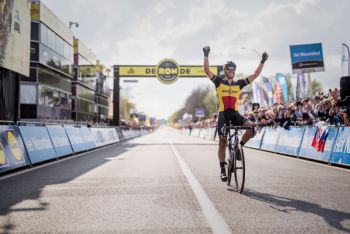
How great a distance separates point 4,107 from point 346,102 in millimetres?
12220

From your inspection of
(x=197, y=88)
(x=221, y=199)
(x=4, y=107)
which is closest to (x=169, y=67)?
(x=4, y=107)

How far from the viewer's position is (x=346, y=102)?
12.6m

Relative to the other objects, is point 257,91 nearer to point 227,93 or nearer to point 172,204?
point 227,93

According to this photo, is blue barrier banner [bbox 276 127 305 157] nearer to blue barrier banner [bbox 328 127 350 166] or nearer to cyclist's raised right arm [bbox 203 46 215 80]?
blue barrier banner [bbox 328 127 350 166]

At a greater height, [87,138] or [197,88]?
[197,88]

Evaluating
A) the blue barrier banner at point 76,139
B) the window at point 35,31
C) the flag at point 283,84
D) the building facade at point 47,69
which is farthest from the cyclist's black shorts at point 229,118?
the flag at point 283,84

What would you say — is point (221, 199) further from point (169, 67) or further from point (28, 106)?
point (169, 67)

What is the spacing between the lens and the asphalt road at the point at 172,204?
484cm

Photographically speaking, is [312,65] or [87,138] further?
[312,65]

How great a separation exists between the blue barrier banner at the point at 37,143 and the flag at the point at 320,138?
8.63 m

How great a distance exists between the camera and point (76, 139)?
752 inches

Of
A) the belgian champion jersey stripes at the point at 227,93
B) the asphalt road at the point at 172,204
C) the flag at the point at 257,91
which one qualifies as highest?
the flag at the point at 257,91

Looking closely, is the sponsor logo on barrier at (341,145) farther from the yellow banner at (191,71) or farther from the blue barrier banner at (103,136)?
the yellow banner at (191,71)

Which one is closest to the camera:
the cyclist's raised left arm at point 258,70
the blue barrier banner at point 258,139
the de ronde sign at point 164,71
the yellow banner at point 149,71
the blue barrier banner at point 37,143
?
the cyclist's raised left arm at point 258,70
